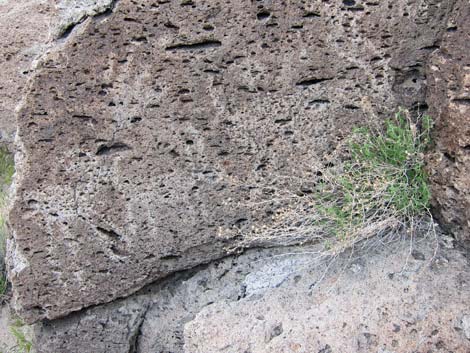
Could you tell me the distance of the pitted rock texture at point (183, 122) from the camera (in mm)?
2111

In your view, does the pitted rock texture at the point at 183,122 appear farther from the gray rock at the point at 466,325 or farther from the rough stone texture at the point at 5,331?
the rough stone texture at the point at 5,331

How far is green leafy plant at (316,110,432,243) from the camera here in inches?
82.1

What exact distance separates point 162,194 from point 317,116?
0.61m

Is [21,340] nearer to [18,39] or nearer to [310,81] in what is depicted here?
[310,81]

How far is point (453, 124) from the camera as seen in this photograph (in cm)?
197

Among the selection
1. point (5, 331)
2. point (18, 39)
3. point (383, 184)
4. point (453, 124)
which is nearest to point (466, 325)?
point (383, 184)

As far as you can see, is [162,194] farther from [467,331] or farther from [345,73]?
[467,331]

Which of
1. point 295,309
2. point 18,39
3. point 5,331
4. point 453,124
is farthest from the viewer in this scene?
point 18,39

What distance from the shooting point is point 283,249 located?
7.84 ft

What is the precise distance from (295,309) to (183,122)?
2.41ft

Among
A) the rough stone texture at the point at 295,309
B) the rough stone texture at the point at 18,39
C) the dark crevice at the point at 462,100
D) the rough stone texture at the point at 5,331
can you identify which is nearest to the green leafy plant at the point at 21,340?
→ the rough stone texture at the point at 5,331

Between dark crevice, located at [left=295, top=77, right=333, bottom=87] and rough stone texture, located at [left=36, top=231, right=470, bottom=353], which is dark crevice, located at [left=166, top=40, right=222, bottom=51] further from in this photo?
rough stone texture, located at [left=36, top=231, right=470, bottom=353]

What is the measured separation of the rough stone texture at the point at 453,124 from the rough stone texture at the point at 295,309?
127mm

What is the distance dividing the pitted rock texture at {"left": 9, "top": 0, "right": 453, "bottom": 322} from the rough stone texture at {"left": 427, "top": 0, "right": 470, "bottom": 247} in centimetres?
14
